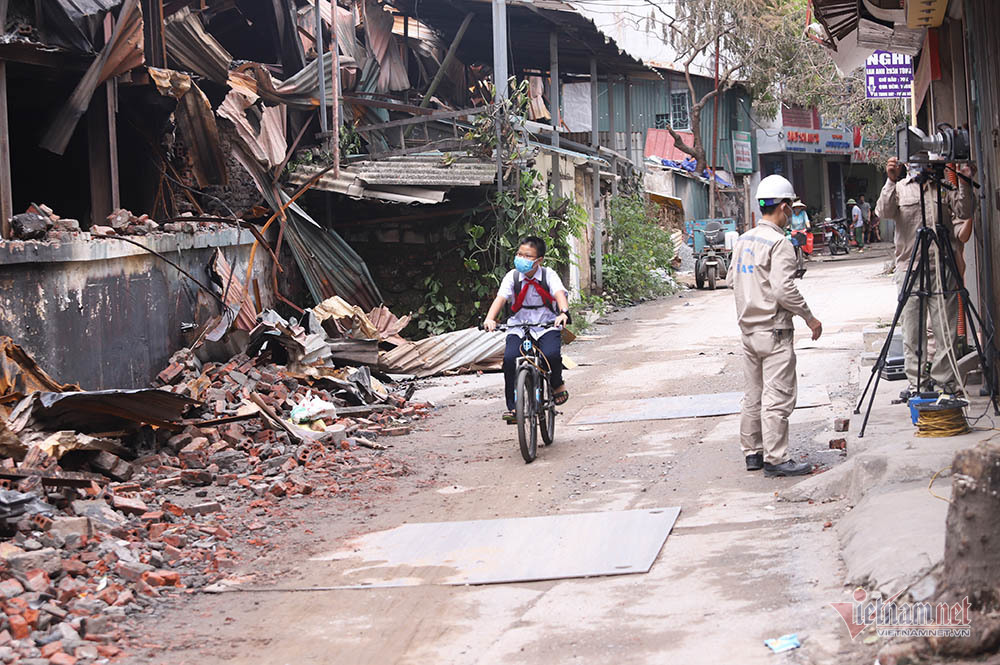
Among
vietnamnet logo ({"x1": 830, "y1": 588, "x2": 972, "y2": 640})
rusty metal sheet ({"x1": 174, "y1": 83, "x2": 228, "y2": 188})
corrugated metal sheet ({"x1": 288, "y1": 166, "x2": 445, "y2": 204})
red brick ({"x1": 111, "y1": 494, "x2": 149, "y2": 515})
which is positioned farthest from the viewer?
corrugated metal sheet ({"x1": 288, "y1": 166, "x2": 445, "y2": 204})

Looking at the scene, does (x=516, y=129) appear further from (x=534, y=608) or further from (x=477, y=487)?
(x=534, y=608)

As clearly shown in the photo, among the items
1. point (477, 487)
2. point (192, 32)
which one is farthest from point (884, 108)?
point (477, 487)

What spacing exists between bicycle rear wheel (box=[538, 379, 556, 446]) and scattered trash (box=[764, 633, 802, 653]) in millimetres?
4617

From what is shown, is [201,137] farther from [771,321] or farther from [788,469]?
[788,469]

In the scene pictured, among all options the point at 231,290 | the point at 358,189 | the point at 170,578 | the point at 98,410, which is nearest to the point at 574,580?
the point at 170,578

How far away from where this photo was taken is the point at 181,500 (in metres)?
7.87

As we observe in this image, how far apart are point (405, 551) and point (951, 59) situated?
711 cm

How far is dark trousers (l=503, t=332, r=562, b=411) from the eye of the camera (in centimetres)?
888

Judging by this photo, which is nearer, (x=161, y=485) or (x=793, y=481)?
(x=793, y=481)

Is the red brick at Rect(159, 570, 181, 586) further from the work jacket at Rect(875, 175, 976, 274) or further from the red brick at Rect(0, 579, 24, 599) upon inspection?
the work jacket at Rect(875, 175, 976, 274)

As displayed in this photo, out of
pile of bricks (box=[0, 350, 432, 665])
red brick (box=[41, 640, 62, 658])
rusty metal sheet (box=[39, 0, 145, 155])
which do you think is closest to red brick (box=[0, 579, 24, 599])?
pile of bricks (box=[0, 350, 432, 665])

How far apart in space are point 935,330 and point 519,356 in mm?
3349

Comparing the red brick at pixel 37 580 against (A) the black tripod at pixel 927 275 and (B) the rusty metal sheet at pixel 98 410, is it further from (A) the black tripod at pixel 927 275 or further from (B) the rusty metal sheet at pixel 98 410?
(A) the black tripod at pixel 927 275

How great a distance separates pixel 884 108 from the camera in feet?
87.5
